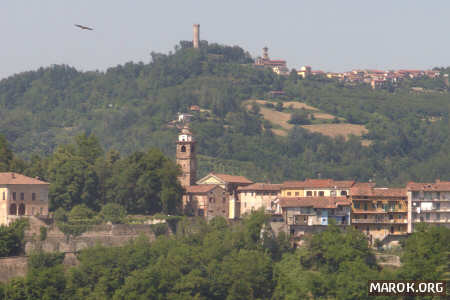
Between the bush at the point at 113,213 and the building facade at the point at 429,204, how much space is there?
18.7 metres

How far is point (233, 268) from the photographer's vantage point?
2655 inches

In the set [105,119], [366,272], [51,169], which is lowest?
[366,272]

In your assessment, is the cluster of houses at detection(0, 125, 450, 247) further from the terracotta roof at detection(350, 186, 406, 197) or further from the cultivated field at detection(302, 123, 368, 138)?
the cultivated field at detection(302, 123, 368, 138)

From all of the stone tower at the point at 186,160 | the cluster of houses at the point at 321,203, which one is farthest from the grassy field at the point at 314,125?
the cluster of houses at the point at 321,203

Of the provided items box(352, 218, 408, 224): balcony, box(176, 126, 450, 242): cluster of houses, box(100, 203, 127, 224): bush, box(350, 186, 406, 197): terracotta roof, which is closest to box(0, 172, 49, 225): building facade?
box(100, 203, 127, 224): bush

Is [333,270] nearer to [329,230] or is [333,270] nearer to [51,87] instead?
[329,230]

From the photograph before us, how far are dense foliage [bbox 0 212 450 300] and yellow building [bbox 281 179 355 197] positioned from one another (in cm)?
692

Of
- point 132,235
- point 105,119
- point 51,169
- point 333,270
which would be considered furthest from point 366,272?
point 105,119

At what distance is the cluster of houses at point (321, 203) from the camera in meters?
73.8

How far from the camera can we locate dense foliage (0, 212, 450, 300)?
64.8m

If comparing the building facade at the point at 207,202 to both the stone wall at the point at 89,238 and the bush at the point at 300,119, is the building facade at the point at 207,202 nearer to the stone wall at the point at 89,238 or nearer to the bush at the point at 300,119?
the stone wall at the point at 89,238

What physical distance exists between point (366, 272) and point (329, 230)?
223 inches

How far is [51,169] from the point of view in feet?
253

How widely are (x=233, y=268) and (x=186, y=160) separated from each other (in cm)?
1733
